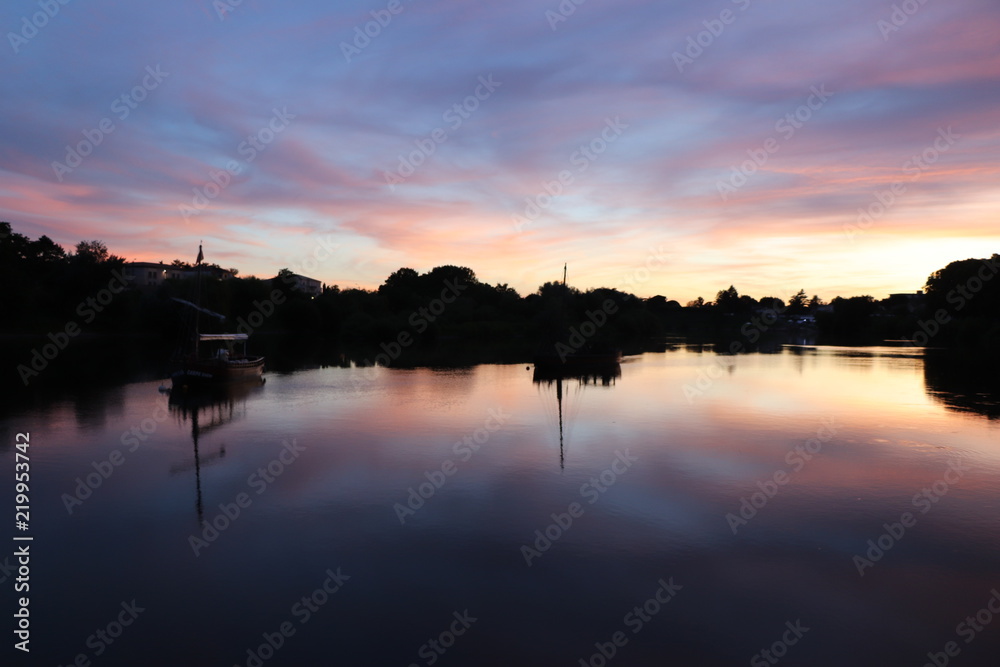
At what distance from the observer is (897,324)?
112438 millimetres

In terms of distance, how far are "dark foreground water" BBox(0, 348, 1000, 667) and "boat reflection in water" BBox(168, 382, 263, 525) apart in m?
0.23

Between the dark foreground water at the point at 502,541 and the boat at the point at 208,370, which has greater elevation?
the boat at the point at 208,370

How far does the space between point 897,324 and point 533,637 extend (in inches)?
4903

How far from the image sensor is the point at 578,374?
1981 inches

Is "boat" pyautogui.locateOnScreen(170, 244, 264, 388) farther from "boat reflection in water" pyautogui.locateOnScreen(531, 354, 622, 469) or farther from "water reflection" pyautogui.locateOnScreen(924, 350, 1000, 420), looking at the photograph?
"water reflection" pyautogui.locateOnScreen(924, 350, 1000, 420)

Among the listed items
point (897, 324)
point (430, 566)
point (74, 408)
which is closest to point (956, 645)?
point (430, 566)

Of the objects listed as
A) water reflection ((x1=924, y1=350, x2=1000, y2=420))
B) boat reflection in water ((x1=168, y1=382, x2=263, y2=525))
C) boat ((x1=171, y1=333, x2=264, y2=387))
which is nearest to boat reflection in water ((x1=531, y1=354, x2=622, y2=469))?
boat reflection in water ((x1=168, y1=382, x2=263, y2=525))

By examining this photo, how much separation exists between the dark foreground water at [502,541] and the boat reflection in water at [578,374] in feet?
46.0

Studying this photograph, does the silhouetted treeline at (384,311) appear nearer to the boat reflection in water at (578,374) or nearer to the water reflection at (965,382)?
the boat reflection in water at (578,374)

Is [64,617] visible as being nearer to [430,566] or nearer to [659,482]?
[430,566]

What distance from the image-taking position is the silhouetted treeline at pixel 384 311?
256ft

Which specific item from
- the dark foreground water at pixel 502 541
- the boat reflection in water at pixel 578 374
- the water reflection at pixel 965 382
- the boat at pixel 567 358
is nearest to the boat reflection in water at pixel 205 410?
the dark foreground water at pixel 502 541

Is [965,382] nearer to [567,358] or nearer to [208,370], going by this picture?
[567,358]

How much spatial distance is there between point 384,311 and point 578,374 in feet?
224
